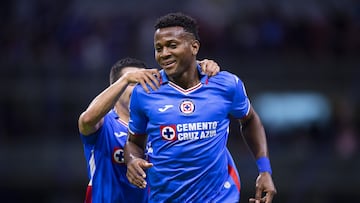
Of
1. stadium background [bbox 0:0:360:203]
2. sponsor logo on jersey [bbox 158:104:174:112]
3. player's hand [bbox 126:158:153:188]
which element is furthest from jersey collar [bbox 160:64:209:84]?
stadium background [bbox 0:0:360:203]

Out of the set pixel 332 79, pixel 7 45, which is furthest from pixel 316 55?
pixel 7 45

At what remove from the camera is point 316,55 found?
1738 centimetres

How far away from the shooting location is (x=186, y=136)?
245 inches

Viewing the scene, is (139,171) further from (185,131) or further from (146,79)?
(146,79)

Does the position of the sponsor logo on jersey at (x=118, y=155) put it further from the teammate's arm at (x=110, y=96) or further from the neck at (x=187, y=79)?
the neck at (x=187, y=79)

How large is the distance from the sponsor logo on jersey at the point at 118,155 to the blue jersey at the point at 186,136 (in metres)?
0.65

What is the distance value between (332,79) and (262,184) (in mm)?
11297

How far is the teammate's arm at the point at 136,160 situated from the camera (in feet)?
20.3

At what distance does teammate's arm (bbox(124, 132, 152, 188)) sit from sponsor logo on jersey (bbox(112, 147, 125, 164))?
47 centimetres

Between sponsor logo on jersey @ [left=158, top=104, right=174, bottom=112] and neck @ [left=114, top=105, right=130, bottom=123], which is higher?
sponsor logo on jersey @ [left=158, top=104, right=174, bottom=112]

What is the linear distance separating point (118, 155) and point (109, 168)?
0.13 m

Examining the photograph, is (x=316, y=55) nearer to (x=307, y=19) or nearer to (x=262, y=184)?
(x=307, y=19)

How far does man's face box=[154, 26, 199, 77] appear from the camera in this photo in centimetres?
623

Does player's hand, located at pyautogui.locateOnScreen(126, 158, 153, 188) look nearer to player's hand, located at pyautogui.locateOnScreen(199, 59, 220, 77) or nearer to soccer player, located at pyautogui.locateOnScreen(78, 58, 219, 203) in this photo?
soccer player, located at pyautogui.locateOnScreen(78, 58, 219, 203)
